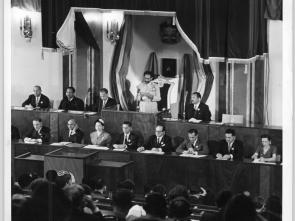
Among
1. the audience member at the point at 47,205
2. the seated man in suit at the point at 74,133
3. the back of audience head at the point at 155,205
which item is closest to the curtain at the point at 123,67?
the seated man in suit at the point at 74,133

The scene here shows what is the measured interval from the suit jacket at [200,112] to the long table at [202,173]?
9.3 inches

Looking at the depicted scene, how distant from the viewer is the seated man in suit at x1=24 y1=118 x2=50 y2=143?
15.3ft

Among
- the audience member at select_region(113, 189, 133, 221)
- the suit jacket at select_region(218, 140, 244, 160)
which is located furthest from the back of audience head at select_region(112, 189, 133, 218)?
the suit jacket at select_region(218, 140, 244, 160)

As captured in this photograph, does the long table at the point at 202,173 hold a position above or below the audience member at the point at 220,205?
above

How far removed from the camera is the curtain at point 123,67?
443cm

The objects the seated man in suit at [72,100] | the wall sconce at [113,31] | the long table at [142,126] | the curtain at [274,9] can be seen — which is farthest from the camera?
the seated man in suit at [72,100]

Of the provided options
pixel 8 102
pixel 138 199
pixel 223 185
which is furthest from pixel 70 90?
pixel 223 185

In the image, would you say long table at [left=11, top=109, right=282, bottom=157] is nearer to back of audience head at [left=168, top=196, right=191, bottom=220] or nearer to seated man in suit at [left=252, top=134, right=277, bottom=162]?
seated man in suit at [left=252, top=134, right=277, bottom=162]

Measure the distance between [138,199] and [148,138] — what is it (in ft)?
1.19

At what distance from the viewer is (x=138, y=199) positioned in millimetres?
4445

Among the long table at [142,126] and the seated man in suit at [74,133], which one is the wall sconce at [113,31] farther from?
the seated man in suit at [74,133]

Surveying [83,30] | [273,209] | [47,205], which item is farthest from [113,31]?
[273,209]

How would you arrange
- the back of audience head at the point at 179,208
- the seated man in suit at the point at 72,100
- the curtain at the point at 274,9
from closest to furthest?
the curtain at the point at 274,9, the back of audience head at the point at 179,208, the seated man in suit at the point at 72,100

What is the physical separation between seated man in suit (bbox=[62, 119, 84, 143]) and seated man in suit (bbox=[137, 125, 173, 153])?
0.44 m
